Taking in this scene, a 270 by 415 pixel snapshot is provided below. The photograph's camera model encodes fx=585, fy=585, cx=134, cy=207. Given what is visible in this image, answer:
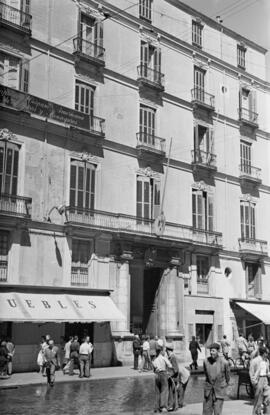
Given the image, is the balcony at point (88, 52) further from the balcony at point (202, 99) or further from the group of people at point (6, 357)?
the group of people at point (6, 357)

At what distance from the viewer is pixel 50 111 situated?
28.1 meters

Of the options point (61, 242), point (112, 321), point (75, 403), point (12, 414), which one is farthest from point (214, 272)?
point (12, 414)

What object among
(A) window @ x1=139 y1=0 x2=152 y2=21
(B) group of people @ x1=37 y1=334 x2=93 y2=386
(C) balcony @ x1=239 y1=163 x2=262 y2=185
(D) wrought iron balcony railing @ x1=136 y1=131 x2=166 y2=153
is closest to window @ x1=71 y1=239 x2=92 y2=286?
(B) group of people @ x1=37 y1=334 x2=93 y2=386

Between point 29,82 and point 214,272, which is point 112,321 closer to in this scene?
point 214,272

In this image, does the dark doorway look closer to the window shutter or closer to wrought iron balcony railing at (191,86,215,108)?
wrought iron balcony railing at (191,86,215,108)

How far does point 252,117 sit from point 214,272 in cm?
1191

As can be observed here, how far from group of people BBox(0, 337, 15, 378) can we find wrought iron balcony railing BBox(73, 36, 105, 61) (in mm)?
15128

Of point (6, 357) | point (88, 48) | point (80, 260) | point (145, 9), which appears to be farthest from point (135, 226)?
point (145, 9)

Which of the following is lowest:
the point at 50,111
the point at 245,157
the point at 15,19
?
the point at 50,111

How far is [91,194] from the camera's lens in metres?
Result: 29.7

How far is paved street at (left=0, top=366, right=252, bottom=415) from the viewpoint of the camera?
15294 mm

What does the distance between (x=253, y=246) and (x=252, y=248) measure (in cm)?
22

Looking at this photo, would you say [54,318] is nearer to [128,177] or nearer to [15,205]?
[15,205]

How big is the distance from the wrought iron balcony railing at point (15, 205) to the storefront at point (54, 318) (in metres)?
3.35
